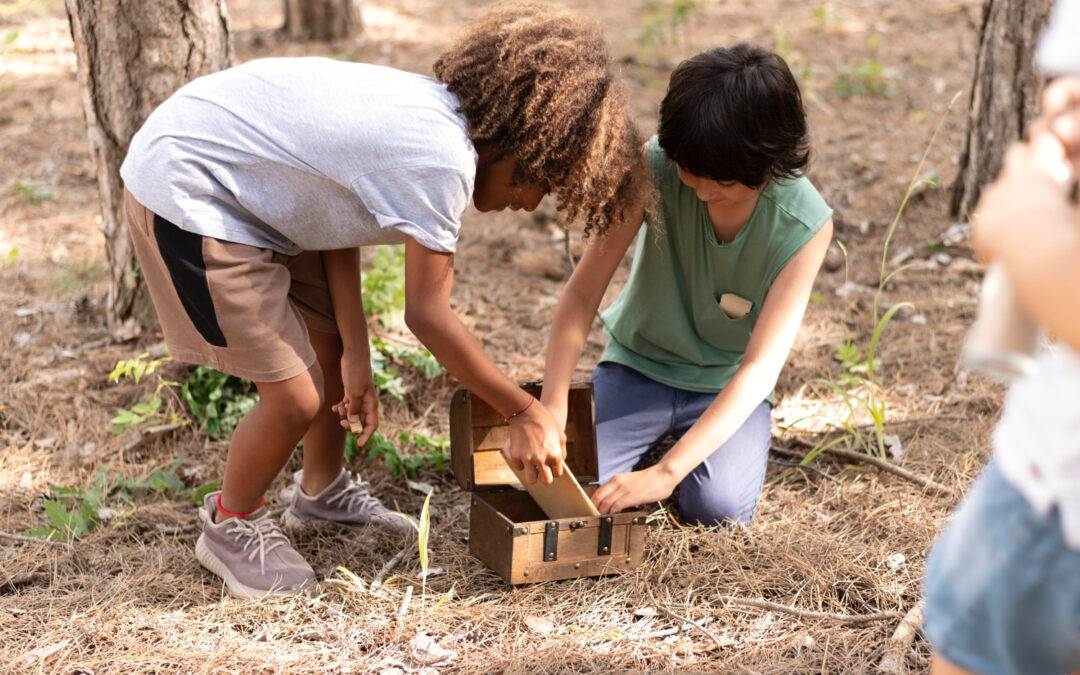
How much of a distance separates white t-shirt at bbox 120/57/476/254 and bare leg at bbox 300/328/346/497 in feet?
1.43

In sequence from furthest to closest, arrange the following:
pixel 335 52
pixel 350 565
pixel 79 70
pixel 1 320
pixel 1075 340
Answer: pixel 335 52 → pixel 1 320 → pixel 79 70 → pixel 350 565 → pixel 1075 340

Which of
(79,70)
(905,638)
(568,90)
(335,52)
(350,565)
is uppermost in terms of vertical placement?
(568,90)

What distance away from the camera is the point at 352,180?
195 centimetres

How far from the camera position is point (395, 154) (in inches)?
75.7

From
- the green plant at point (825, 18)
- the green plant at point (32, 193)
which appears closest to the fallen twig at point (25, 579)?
the green plant at point (32, 193)

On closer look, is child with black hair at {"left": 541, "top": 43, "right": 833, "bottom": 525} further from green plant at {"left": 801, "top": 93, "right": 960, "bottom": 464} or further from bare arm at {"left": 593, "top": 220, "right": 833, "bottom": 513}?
green plant at {"left": 801, "top": 93, "right": 960, "bottom": 464}

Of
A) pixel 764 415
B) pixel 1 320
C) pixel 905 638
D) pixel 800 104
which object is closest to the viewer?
pixel 905 638

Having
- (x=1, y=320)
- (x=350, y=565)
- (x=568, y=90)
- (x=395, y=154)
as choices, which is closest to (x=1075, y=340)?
(x=568, y=90)

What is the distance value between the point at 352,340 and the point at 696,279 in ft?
3.25

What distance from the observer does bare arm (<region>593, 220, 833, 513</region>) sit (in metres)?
2.35

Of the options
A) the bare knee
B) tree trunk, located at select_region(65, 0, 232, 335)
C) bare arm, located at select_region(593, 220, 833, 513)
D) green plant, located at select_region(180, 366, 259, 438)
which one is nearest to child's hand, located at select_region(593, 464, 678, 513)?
bare arm, located at select_region(593, 220, 833, 513)

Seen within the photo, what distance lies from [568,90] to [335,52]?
16.6ft

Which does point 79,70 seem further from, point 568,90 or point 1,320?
point 568,90

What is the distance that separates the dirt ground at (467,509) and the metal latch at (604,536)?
10cm
